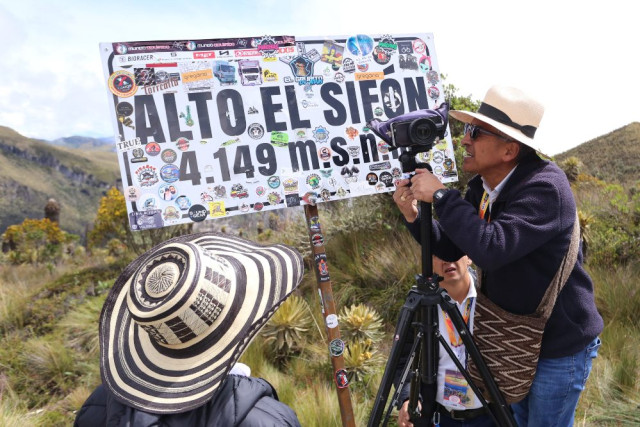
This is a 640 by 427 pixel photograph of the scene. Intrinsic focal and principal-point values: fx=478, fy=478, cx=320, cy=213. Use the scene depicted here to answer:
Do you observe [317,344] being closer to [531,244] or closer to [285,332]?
[285,332]

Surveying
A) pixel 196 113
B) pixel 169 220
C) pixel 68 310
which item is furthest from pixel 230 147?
pixel 68 310

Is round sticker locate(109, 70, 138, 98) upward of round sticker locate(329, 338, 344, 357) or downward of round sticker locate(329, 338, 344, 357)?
upward

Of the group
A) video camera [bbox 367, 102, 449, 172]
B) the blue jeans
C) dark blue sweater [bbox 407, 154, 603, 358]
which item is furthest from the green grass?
video camera [bbox 367, 102, 449, 172]

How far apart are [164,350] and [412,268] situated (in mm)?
3704

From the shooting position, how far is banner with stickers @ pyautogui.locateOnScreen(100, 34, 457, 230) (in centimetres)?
261

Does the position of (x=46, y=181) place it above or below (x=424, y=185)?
above

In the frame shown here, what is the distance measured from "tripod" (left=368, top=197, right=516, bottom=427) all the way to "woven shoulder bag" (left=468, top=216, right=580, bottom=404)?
0.09m

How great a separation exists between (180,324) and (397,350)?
0.91m

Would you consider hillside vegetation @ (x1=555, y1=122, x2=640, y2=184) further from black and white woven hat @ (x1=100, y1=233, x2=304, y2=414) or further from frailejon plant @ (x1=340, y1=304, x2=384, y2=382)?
black and white woven hat @ (x1=100, y1=233, x2=304, y2=414)

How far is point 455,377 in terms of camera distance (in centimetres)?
211

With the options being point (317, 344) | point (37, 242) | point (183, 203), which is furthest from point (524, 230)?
point (37, 242)

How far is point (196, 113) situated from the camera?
8.87 feet

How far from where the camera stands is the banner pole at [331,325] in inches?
115

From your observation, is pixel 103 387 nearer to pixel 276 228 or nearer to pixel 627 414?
pixel 627 414
